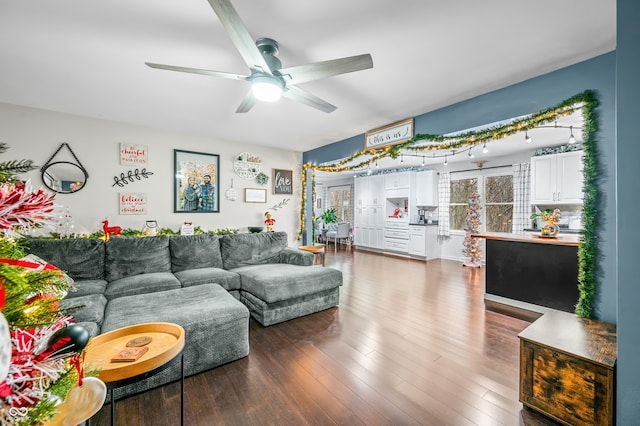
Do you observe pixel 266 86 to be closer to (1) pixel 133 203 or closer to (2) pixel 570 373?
(2) pixel 570 373

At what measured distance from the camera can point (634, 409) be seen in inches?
51.3

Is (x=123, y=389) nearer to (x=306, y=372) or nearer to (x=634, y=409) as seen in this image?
(x=306, y=372)

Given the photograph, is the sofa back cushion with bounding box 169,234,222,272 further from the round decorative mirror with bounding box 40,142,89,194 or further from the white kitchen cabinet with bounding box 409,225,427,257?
the white kitchen cabinet with bounding box 409,225,427,257

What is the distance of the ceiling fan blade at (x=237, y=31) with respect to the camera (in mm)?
1270

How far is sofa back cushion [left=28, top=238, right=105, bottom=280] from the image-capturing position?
9.47 ft

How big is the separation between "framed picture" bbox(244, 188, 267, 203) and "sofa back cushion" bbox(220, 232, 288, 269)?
858 millimetres

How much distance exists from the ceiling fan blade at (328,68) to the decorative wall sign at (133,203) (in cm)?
315

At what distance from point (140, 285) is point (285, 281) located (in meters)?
1.52

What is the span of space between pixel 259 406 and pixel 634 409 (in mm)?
2000

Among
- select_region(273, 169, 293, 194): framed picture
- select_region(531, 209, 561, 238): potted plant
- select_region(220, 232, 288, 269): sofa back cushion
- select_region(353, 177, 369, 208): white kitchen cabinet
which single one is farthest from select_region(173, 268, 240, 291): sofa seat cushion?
select_region(353, 177, 369, 208): white kitchen cabinet

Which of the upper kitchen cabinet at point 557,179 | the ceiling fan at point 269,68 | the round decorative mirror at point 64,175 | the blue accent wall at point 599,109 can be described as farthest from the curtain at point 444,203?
the round decorative mirror at point 64,175

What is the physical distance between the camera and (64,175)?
337 centimetres

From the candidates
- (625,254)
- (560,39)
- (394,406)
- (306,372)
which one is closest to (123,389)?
(306,372)

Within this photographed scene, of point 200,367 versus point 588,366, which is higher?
point 588,366
